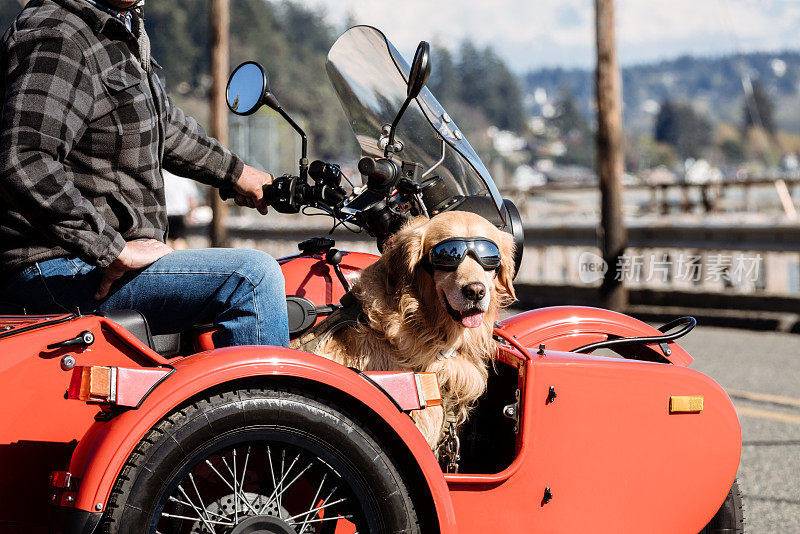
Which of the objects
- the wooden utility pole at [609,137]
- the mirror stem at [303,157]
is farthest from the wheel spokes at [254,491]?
the wooden utility pole at [609,137]

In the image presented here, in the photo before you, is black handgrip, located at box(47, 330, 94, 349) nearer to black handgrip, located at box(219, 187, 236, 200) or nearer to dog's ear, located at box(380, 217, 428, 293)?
dog's ear, located at box(380, 217, 428, 293)

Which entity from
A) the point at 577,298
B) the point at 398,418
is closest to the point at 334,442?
the point at 398,418

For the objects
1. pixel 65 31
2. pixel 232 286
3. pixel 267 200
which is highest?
pixel 65 31

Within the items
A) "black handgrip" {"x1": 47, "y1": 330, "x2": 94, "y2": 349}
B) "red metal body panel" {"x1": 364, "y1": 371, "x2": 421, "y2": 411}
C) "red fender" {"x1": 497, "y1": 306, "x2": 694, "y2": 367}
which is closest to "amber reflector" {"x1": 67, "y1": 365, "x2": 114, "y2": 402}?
"black handgrip" {"x1": 47, "y1": 330, "x2": 94, "y2": 349}

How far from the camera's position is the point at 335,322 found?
274 centimetres

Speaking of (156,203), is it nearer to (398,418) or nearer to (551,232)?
(398,418)

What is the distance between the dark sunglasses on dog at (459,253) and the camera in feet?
8.32

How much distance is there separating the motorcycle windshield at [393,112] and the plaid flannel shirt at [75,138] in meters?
0.74

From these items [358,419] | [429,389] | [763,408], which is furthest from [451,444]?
[763,408]

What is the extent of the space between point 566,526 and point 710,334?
850 cm

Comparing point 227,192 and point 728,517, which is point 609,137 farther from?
point 728,517

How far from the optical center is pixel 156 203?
276 centimetres

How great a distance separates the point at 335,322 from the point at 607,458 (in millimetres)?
913

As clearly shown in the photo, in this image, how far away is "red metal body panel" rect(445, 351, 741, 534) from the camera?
8.43 ft
